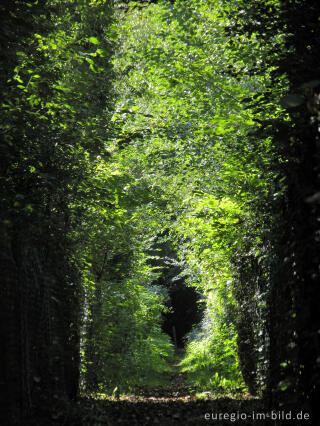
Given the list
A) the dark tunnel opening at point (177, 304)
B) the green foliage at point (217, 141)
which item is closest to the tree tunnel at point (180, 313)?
the dark tunnel opening at point (177, 304)

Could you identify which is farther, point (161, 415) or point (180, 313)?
point (180, 313)

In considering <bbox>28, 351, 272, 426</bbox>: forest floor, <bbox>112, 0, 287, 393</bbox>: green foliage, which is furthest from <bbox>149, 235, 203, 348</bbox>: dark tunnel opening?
<bbox>28, 351, 272, 426</bbox>: forest floor

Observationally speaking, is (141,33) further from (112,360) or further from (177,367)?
(177,367)

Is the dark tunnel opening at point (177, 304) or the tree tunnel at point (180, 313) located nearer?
the dark tunnel opening at point (177, 304)

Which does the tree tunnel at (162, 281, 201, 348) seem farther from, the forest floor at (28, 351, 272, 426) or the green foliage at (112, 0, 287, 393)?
the forest floor at (28, 351, 272, 426)

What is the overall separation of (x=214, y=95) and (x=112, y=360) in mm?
5332

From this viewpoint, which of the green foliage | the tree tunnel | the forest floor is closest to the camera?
the forest floor

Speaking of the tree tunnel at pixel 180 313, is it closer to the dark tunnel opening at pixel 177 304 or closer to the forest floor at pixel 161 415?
the dark tunnel opening at pixel 177 304

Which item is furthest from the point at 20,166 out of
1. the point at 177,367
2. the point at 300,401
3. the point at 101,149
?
the point at 177,367

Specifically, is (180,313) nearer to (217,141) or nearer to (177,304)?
(177,304)

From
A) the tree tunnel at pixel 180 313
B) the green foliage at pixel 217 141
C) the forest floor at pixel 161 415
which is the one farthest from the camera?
the tree tunnel at pixel 180 313

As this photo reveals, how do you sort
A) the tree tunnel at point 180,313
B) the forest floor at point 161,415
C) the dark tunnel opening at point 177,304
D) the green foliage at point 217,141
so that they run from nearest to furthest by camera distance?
the forest floor at point 161,415 < the green foliage at point 217,141 < the dark tunnel opening at point 177,304 < the tree tunnel at point 180,313

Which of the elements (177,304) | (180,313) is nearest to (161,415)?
(177,304)

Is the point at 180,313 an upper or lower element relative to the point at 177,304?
lower
